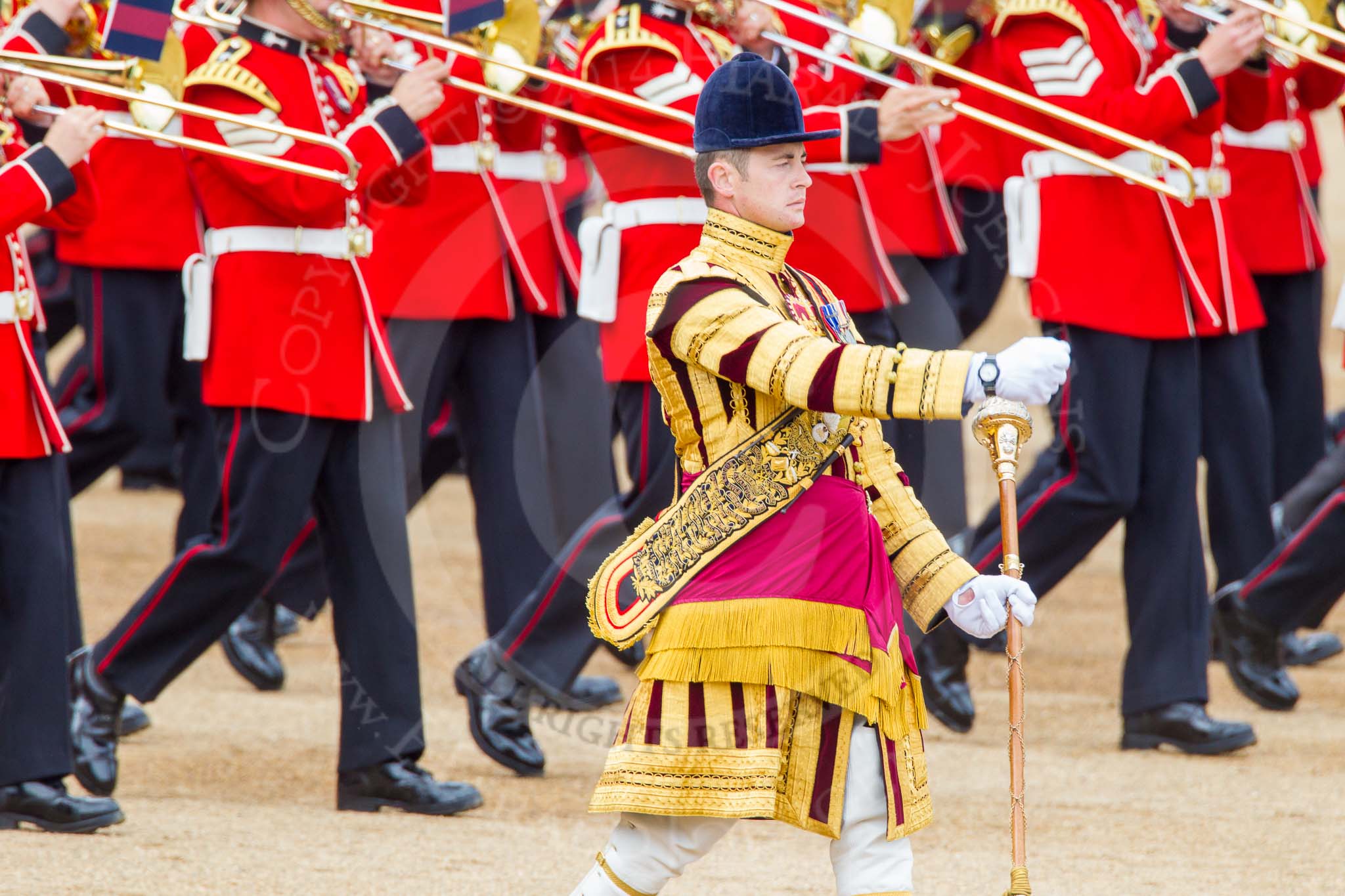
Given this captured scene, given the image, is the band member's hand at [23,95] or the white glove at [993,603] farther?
the band member's hand at [23,95]

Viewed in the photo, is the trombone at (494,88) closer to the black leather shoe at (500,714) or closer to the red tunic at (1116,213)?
the red tunic at (1116,213)

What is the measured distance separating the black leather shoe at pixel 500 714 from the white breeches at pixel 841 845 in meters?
1.75

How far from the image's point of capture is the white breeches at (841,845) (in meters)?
2.96

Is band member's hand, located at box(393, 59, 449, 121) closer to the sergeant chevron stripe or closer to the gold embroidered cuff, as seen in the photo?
the sergeant chevron stripe

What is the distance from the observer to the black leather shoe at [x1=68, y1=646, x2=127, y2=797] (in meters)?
4.45

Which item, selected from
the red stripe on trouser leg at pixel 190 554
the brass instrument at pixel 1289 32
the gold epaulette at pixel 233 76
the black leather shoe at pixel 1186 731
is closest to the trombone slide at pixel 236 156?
the gold epaulette at pixel 233 76

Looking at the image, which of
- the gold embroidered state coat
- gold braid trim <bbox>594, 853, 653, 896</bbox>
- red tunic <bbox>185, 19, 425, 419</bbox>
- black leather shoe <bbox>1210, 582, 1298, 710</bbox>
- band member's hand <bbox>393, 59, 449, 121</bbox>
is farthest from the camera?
black leather shoe <bbox>1210, 582, 1298, 710</bbox>

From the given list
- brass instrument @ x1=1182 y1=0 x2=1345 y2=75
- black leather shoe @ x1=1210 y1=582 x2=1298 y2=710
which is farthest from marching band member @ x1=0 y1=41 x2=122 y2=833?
black leather shoe @ x1=1210 y1=582 x2=1298 y2=710

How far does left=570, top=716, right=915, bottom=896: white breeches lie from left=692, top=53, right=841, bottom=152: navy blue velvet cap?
806 mm

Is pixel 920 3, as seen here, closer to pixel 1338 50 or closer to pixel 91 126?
A: pixel 1338 50

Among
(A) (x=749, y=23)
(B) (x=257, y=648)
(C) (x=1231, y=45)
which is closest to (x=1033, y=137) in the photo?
(C) (x=1231, y=45)

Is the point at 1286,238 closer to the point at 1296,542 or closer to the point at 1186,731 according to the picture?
the point at 1296,542

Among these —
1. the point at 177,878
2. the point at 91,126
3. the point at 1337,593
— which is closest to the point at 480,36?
the point at 91,126

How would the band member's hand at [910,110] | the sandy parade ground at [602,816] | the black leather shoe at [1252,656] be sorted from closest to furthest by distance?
the sandy parade ground at [602,816], the band member's hand at [910,110], the black leather shoe at [1252,656]
